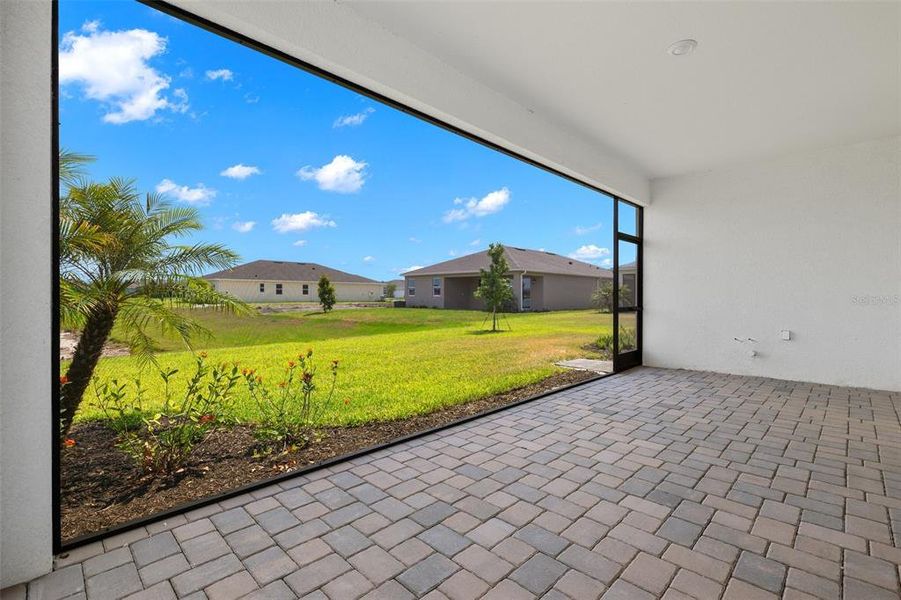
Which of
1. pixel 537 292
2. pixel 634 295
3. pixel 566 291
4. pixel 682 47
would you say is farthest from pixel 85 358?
pixel 566 291

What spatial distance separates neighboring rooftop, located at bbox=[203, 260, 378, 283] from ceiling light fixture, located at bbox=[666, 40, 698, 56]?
317 centimetres

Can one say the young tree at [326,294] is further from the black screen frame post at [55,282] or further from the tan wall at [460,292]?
the tan wall at [460,292]

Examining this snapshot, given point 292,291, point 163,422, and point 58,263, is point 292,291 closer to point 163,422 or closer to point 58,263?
point 163,422

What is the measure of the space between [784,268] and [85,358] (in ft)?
23.2

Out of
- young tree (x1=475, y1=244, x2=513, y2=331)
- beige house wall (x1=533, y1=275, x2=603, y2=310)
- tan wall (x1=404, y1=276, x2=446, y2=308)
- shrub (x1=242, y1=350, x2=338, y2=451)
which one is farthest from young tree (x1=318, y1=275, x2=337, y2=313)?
beige house wall (x1=533, y1=275, x2=603, y2=310)

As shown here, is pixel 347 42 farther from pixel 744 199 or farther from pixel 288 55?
pixel 744 199

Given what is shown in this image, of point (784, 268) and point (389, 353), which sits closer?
point (784, 268)

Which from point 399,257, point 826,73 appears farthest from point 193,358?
point 826,73

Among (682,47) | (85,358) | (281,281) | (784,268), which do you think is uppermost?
(682,47)

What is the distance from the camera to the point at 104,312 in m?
2.33

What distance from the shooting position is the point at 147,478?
7.91 ft

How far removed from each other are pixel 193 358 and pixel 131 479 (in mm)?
785

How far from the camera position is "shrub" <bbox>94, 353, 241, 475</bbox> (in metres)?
2.47

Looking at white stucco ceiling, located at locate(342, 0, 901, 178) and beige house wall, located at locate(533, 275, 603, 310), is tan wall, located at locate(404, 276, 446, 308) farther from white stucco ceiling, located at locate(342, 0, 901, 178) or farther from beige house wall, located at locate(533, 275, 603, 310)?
white stucco ceiling, located at locate(342, 0, 901, 178)
